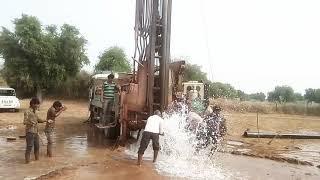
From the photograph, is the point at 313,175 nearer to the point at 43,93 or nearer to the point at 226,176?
the point at 226,176

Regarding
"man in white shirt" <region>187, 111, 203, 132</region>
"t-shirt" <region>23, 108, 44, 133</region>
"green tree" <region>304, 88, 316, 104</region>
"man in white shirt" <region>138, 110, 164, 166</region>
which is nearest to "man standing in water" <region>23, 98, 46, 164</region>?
"t-shirt" <region>23, 108, 44, 133</region>

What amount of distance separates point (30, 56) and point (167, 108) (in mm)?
24625

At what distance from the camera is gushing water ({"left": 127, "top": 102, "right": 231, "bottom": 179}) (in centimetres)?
1064

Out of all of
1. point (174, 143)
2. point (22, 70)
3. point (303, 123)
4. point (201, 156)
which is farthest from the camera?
point (22, 70)

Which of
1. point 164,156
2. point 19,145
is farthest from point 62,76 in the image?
point 164,156

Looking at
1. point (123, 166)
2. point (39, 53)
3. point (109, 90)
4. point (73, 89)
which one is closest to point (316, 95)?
point (73, 89)

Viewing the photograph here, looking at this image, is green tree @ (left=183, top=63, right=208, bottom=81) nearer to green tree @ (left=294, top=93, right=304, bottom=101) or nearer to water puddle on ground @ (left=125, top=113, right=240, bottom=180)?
green tree @ (left=294, top=93, right=304, bottom=101)

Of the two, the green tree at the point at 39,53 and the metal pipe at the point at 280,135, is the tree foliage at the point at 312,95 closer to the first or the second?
the green tree at the point at 39,53

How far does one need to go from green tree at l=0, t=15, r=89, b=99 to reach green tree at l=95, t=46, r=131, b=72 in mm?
5252

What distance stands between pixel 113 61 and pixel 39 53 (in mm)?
9662

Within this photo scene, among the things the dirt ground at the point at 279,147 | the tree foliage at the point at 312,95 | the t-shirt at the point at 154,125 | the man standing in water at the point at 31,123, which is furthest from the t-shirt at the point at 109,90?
the tree foliage at the point at 312,95

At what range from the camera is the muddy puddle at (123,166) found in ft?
32.8

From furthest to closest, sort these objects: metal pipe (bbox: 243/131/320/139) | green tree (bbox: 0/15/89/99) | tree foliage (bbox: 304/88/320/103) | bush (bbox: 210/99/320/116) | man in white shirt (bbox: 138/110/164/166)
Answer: tree foliage (bbox: 304/88/320/103)
green tree (bbox: 0/15/89/99)
bush (bbox: 210/99/320/116)
metal pipe (bbox: 243/131/320/139)
man in white shirt (bbox: 138/110/164/166)

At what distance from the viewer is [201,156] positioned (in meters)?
12.6
